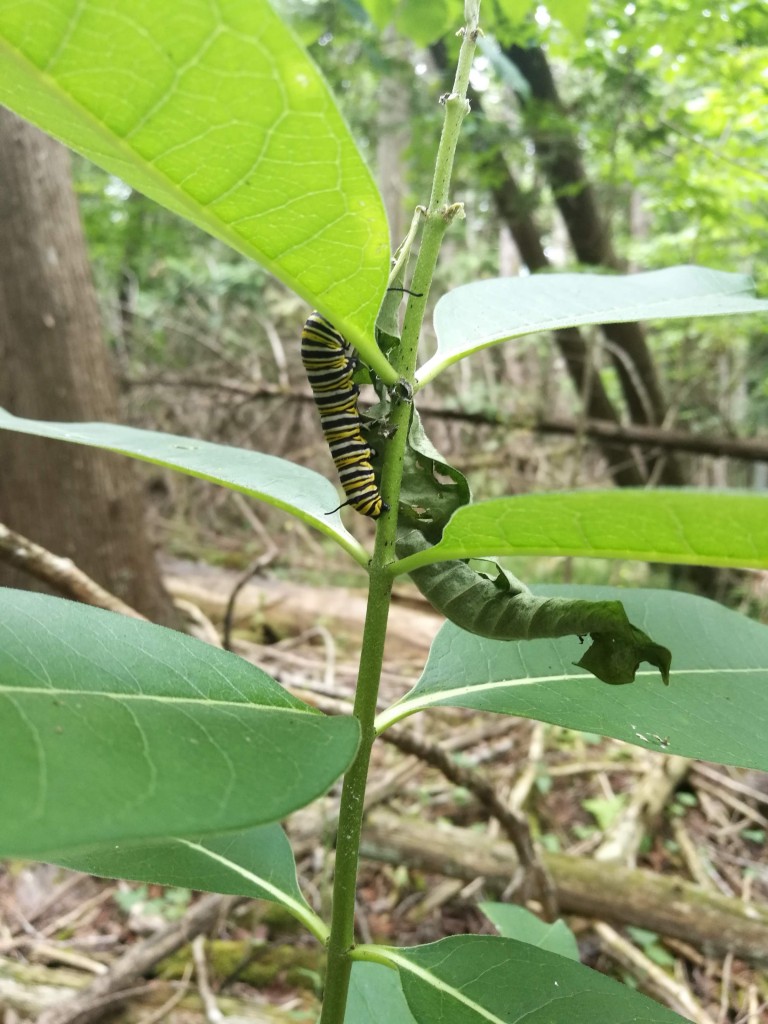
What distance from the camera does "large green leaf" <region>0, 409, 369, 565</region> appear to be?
85 centimetres

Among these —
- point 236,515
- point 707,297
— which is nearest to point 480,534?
point 707,297

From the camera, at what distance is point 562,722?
859mm

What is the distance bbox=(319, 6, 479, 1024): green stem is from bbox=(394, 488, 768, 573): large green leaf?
131 mm

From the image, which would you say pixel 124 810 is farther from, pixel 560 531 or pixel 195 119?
pixel 195 119

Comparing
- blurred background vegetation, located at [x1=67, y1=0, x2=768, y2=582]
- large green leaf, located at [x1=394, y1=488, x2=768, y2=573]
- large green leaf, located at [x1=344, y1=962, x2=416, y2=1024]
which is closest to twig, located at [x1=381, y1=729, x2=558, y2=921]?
large green leaf, located at [x1=344, y1=962, x2=416, y2=1024]

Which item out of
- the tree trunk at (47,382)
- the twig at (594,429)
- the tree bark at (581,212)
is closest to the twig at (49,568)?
the tree trunk at (47,382)

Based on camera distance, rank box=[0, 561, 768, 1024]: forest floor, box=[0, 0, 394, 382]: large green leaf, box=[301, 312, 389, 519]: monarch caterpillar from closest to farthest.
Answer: box=[0, 0, 394, 382]: large green leaf
box=[301, 312, 389, 519]: monarch caterpillar
box=[0, 561, 768, 1024]: forest floor

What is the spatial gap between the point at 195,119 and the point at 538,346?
7841mm

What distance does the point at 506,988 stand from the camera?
31.9 inches

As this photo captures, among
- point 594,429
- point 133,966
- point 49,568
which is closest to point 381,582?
point 49,568

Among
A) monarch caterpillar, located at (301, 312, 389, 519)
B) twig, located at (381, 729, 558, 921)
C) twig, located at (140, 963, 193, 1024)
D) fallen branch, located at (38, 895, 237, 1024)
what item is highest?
monarch caterpillar, located at (301, 312, 389, 519)

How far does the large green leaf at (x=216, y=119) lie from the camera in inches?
→ 19.4

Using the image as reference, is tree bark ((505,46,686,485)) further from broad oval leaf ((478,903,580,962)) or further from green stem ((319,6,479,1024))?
green stem ((319,6,479,1024))

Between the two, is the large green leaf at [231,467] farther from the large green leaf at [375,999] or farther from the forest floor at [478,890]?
the forest floor at [478,890]
